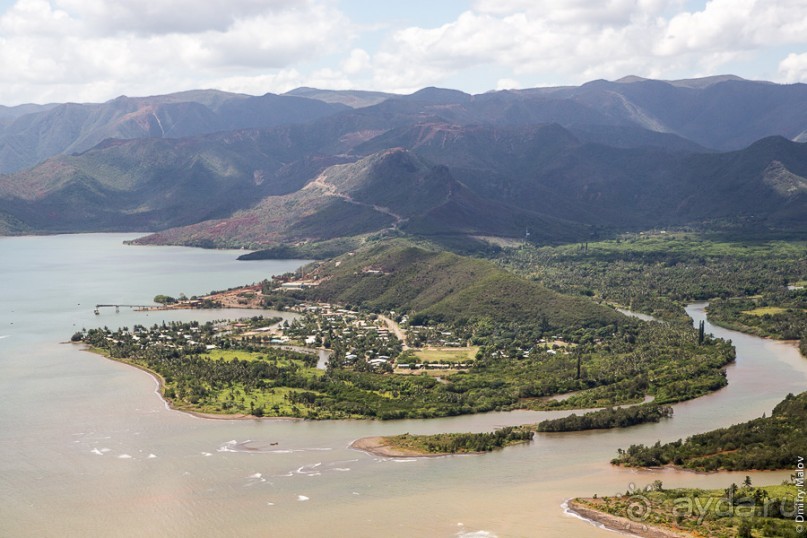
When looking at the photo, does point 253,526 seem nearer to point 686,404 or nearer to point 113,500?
point 113,500

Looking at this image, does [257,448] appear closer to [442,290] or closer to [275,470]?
[275,470]

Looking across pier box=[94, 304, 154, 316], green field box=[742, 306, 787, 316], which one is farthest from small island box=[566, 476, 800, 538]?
pier box=[94, 304, 154, 316]

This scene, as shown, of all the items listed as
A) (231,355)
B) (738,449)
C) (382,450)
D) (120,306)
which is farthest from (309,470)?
(120,306)

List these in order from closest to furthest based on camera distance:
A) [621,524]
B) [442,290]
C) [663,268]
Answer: [621,524] < [442,290] < [663,268]

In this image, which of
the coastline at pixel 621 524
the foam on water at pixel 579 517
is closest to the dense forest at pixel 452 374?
the foam on water at pixel 579 517

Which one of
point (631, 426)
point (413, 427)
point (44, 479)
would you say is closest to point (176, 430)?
point (44, 479)

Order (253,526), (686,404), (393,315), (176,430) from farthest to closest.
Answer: (393,315) < (686,404) < (176,430) < (253,526)
